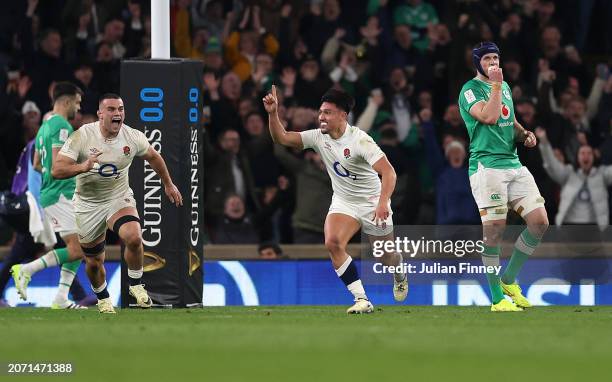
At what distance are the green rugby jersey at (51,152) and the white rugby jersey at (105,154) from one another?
3.45 feet

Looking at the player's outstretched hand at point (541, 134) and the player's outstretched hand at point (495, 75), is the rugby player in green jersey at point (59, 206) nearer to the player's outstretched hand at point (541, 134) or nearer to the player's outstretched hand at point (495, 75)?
the player's outstretched hand at point (495, 75)

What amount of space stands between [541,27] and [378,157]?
29.7 ft

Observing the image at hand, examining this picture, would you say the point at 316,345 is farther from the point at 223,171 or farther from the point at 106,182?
the point at 223,171

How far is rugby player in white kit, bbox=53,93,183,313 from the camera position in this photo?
14195 mm

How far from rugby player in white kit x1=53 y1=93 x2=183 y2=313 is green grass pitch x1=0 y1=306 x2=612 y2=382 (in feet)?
3.13

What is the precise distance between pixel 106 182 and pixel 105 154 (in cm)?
34

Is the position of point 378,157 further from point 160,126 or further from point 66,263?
point 66,263

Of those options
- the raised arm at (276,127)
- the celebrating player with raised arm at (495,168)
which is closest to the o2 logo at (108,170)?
the raised arm at (276,127)

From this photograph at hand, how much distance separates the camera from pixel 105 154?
46.8 ft

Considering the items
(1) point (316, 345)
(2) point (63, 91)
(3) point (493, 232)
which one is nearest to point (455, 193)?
(3) point (493, 232)

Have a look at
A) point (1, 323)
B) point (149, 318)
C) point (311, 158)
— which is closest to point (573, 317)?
point (149, 318)

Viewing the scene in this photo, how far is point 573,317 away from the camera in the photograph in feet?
43.7

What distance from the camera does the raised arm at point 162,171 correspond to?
562 inches

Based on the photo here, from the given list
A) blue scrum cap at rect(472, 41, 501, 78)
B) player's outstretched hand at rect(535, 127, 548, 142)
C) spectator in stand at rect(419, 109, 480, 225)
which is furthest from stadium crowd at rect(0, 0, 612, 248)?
blue scrum cap at rect(472, 41, 501, 78)
